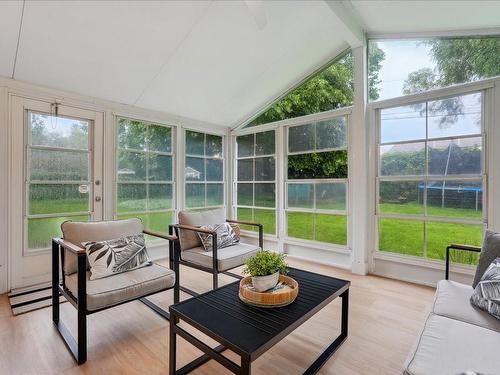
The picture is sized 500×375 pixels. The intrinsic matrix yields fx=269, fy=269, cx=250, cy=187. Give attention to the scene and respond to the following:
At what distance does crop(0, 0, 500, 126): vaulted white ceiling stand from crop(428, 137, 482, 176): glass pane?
46.2 inches

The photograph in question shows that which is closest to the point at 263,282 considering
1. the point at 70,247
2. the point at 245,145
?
the point at 70,247

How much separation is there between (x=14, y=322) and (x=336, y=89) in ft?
14.2

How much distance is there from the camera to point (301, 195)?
408cm

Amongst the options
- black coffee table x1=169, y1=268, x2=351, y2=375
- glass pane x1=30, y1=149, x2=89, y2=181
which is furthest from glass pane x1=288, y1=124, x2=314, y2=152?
glass pane x1=30, y1=149, x2=89, y2=181

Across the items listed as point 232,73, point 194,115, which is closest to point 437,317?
point 232,73

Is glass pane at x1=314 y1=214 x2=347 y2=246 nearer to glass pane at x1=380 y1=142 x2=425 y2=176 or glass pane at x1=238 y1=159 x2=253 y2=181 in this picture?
glass pane at x1=380 y1=142 x2=425 y2=176

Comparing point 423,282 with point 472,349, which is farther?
point 423,282

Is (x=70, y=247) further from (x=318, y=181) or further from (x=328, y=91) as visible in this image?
(x=328, y=91)

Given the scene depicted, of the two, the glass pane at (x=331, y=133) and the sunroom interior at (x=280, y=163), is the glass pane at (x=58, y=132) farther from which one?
the glass pane at (x=331, y=133)

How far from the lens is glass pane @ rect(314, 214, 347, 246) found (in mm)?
3680

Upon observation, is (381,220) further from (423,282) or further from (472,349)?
(472,349)

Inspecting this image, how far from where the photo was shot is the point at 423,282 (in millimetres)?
3061

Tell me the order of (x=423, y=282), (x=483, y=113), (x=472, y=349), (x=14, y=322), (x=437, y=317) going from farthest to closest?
(x=423, y=282), (x=483, y=113), (x=14, y=322), (x=437, y=317), (x=472, y=349)

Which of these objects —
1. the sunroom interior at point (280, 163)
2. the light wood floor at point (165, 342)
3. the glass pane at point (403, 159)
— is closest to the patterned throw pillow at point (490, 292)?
the sunroom interior at point (280, 163)
